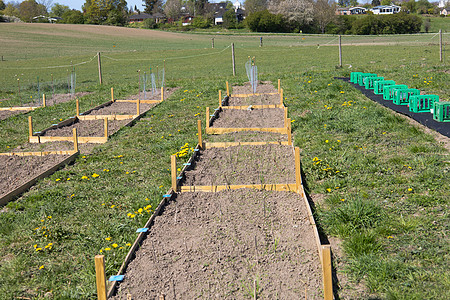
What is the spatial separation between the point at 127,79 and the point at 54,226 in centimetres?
1637

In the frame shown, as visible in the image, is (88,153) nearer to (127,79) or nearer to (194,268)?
(194,268)

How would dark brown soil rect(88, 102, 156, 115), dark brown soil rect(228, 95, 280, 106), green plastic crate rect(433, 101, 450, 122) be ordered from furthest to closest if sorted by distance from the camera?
dark brown soil rect(228, 95, 280, 106), dark brown soil rect(88, 102, 156, 115), green plastic crate rect(433, 101, 450, 122)

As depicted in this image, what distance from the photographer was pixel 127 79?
2053 centimetres

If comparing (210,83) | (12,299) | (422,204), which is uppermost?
(210,83)

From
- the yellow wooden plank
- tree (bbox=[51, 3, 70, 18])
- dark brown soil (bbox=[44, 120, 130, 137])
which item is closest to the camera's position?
the yellow wooden plank

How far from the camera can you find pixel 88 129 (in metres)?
9.76

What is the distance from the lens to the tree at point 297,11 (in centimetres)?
5859

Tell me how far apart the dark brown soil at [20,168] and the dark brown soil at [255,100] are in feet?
17.7

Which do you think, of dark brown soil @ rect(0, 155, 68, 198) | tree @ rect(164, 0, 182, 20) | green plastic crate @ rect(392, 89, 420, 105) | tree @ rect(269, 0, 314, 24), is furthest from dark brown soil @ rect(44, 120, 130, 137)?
tree @ rect(164, 0, 182, 20)

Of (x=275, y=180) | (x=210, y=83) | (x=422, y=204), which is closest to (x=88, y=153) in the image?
(x=275, y=180)

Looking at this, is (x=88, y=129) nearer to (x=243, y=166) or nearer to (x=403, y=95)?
(x=243, y=166)

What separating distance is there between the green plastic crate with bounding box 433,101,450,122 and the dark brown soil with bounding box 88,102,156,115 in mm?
6877

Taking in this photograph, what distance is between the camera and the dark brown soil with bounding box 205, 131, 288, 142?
25.7ft

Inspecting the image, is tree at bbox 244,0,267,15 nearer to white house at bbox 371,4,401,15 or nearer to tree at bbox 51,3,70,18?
white house at bbox 371,4,401,15
